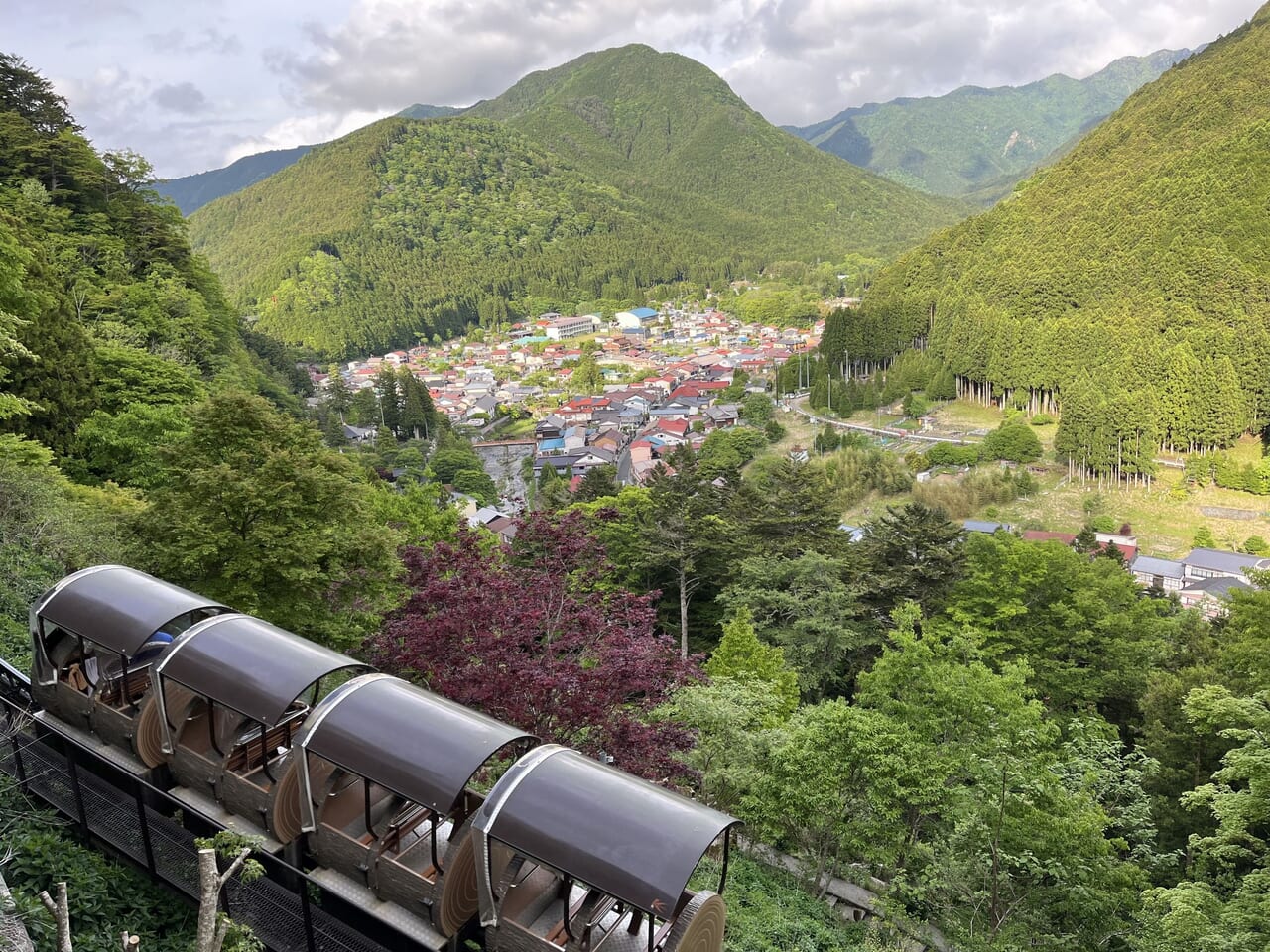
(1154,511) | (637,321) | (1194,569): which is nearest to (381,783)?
(1194,569)

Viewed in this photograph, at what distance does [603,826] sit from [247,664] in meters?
3.47

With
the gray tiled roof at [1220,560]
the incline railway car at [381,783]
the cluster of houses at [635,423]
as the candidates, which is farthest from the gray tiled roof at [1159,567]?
the incline railway car at [381,783]

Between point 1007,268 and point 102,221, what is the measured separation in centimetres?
7516

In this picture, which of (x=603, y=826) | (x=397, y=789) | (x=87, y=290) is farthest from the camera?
(x=87, y=290)

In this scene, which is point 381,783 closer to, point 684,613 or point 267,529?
point 267,529

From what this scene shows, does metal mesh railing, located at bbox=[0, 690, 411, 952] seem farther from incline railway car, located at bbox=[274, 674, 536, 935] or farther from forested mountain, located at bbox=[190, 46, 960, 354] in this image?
forested mountain, located at bbox=[190, 46, 960, 354]

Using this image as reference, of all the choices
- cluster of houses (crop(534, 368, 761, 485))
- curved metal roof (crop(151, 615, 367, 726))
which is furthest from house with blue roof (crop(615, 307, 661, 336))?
curved metal roof (crop(151, 615, 367, 726))

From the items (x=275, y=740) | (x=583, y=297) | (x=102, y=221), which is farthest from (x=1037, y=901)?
(x=583, y=297)

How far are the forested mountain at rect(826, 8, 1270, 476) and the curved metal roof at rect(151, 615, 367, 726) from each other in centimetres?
5239

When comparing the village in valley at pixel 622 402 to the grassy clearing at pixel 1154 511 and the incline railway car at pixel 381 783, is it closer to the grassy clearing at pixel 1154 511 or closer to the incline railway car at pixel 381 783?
the grassy clearing at pixel 1154 511

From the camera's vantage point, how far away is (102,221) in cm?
2967

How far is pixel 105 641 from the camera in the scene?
23.7 feet

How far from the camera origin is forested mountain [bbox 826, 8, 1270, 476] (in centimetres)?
5000

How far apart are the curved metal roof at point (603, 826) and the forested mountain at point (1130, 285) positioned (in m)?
51.9
